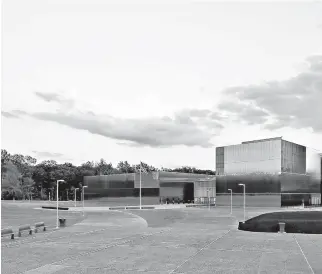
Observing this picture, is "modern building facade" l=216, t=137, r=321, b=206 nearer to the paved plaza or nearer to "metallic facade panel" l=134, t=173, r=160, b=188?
"metallic facade panel" l=134, t=173, r=160, b=188

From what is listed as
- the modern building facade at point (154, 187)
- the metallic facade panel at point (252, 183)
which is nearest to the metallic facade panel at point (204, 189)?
the modern building facade at point (154, 187)

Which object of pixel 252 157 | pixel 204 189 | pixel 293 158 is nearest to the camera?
pixel 293 158

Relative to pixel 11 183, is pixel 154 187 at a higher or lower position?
higher

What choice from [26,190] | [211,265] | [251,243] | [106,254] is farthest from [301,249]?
[26,190]

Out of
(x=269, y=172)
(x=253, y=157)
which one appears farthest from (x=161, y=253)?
(x=253, y=157)

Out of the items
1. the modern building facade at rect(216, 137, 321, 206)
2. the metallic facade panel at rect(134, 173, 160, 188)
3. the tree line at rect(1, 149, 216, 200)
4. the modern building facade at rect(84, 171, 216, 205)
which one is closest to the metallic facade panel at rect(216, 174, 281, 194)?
the modern building facade at rect(216, 137, 321, 206)

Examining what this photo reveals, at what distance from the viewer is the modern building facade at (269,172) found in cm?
9119

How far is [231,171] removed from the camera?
10188 cm

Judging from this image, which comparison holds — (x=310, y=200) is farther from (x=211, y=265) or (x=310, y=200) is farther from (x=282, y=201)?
(x=211, y=265)

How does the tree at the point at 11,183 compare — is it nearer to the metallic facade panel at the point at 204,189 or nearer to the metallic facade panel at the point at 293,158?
the metallic facade panel at the point at 204,189

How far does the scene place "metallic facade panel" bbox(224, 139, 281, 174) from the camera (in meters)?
92.6

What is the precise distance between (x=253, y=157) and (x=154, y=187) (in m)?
28.1

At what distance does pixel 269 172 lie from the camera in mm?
92875

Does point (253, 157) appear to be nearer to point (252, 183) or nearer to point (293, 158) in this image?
point (252, 183)
